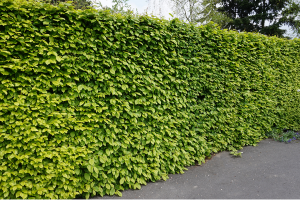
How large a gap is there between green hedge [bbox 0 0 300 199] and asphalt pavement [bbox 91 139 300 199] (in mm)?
229

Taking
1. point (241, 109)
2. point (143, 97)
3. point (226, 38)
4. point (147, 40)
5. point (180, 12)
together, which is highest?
point (180, 12)

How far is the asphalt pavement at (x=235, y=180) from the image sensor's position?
3553mm

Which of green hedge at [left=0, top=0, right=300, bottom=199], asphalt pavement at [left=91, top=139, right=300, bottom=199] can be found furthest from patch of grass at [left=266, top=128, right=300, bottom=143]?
green hedge at [left=0, top=0, right=300, bottom=199]

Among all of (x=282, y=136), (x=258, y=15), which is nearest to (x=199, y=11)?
(x=258, y=15)

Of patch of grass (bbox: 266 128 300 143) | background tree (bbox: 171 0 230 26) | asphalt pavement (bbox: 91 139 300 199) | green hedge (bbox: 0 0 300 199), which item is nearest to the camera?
green hedge (bbox: 0 0 300 199)

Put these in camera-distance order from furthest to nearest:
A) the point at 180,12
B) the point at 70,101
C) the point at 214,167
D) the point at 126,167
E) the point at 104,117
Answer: the point at 180,12 → the point at 214,167 → the point at 126,167 → the point at 104,117 → the point at 70,101

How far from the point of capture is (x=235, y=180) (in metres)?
4.05

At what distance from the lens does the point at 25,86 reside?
2984 mm

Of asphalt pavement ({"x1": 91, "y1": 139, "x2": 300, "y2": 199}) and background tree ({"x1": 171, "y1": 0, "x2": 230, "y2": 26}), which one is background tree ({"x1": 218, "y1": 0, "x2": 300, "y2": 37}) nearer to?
background tree ({"x1": 171, "y1": 0, "x2": 230, "y2": 26})

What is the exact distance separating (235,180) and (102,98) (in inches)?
127

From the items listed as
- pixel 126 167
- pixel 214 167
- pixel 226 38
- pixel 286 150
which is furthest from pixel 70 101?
pixel 286 150

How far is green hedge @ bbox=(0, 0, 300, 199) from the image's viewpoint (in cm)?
293

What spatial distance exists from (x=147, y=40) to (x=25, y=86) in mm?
2235

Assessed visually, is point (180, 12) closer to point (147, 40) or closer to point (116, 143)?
point (147, 40)
